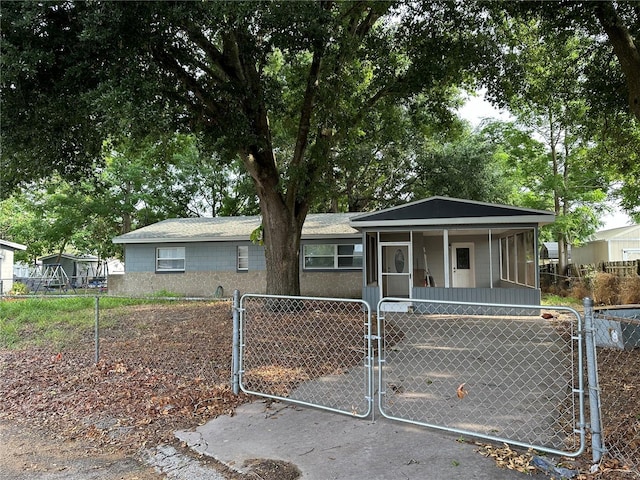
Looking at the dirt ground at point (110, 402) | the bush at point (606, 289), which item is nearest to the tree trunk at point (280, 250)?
the dirt ground at point (110, 402)

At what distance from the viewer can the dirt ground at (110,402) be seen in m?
3.60

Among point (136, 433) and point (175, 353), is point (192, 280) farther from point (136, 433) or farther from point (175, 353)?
point (136, 433)

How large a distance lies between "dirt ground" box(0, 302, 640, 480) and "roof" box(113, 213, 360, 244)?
9957 mm

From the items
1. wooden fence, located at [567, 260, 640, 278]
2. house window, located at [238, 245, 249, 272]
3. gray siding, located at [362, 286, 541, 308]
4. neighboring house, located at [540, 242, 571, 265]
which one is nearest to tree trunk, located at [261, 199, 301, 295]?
gray siding, located at [362, 286, 541, 308]

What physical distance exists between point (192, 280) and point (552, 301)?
1406 cm

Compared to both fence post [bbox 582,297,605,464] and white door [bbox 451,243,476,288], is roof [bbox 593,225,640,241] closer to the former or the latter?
white door [bbox 451,243,476,288]

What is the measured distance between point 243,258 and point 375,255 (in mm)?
6158

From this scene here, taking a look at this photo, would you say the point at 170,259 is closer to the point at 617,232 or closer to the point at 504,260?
the point at 504,260

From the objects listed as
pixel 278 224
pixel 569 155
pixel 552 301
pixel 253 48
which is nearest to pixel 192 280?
pixel 278 224

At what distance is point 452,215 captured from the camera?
12992 millimetres

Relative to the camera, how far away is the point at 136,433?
4211 mm

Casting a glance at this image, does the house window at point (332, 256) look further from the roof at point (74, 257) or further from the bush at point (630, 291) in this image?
the roof at point (74, 257)

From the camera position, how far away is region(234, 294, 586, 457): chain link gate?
4109mm

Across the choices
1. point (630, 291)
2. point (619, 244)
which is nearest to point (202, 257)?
point (630, 291)
